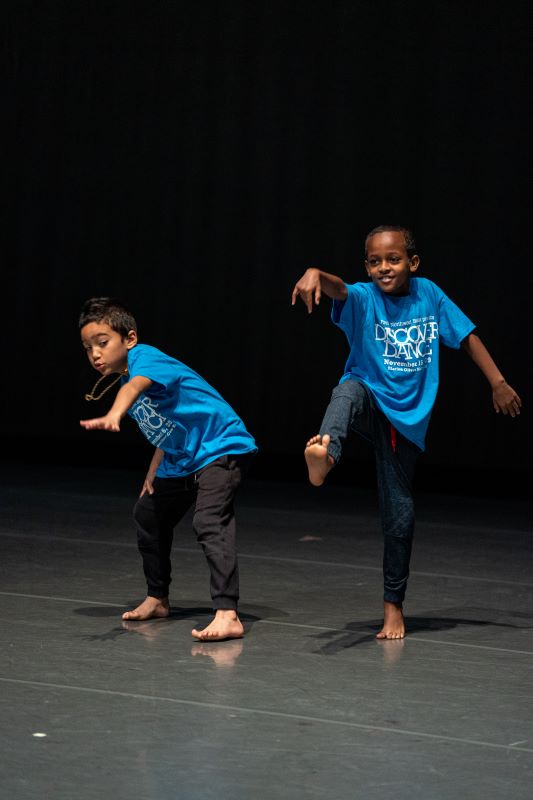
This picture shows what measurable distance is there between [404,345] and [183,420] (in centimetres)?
60

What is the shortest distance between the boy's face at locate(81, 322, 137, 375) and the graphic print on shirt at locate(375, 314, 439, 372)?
0.65 metres

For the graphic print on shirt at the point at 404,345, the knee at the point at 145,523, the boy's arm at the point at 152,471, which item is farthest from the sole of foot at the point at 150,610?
the graphic print on shirt at the point at 404,345

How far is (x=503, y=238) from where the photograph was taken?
6527mm

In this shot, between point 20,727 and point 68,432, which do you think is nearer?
point 20,727

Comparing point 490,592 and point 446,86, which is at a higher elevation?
point 446,86

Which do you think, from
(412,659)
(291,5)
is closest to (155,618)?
(412,659)

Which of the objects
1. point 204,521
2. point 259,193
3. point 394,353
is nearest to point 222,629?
point 204,521

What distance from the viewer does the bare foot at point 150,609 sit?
3391 millimetres

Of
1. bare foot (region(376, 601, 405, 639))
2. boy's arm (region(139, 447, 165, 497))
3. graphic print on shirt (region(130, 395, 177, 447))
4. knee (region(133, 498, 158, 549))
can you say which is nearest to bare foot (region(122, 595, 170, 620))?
knee (region(133, 498, 158, 549))

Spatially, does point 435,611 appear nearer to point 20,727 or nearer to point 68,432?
point 20,727

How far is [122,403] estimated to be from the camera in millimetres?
2959

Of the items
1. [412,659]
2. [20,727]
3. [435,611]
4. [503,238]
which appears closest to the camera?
[20,727]

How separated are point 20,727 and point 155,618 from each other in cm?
104

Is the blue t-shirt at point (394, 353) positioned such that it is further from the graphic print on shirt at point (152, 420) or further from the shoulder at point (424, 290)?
the graphic print on shirt at point (152, 420)
